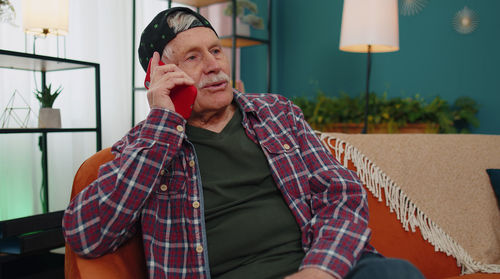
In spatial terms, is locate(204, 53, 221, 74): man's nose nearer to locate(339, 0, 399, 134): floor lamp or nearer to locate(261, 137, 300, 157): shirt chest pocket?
locate(261, 137, 300, 157): shirt chest pocket

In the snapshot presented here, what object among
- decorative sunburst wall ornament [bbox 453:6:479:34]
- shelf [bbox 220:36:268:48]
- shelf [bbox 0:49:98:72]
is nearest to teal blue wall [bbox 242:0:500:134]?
decorative sunburst wall ornament [bbox 453:6:479:34]

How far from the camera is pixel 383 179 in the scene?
1.53 metres

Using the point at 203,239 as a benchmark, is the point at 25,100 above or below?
above

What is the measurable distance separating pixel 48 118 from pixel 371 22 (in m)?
1.79

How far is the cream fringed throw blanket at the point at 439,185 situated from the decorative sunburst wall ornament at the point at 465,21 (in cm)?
163

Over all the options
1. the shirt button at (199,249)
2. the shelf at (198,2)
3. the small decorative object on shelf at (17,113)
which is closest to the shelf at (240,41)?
the shelf at (198,2)

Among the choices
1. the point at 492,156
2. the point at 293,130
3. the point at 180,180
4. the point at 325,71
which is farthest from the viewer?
the point at 325,71

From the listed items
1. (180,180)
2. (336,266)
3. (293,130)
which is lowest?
(336,266)

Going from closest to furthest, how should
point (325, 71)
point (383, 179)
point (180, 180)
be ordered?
point (180, 180) < point (383, 179) < point (325, 71)

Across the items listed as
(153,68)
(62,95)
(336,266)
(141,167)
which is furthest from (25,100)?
(336,266)

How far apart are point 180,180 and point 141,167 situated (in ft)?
0.41

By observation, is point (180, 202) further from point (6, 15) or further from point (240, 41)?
point (240, 41)

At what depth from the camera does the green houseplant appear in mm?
2801

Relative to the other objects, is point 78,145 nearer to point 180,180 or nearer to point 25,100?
point 25,100
